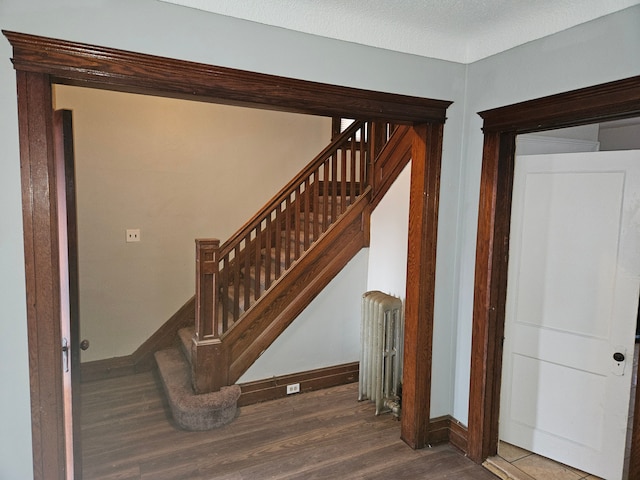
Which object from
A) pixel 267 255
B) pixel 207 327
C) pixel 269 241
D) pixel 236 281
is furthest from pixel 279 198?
pixel 207 327

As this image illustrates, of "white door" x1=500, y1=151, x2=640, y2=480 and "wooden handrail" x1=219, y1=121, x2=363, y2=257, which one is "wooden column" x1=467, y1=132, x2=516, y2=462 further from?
"wooden handrail" x1=219, y1=121, x2=363, y2=257

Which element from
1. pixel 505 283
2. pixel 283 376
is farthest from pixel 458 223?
pixel 283 376

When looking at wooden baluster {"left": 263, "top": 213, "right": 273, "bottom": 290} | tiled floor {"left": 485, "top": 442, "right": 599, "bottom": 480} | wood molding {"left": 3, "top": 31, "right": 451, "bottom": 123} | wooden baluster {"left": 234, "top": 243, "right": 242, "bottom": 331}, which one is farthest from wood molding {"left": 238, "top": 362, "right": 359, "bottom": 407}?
wood molding {"left": 3, "top": 31, "right": 451, "bottom": 123}

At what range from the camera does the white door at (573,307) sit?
7.25 ft

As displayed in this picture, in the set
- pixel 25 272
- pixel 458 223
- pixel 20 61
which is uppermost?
pixel 20 61

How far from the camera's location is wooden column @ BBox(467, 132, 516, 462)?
93.0 inches

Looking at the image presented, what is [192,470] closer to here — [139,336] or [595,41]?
[139,336]

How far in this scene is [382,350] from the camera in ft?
9.93

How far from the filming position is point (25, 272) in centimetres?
169

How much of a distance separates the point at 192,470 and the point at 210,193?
97.0 inches

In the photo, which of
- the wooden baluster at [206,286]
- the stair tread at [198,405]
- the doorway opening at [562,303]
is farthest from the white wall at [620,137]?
the stair tread at [198,405]

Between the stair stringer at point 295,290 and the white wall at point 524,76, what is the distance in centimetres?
115

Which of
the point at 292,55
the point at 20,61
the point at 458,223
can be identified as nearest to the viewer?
the point at 20,61

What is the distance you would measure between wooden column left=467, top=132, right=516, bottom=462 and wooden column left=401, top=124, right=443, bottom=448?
274 millimetres
